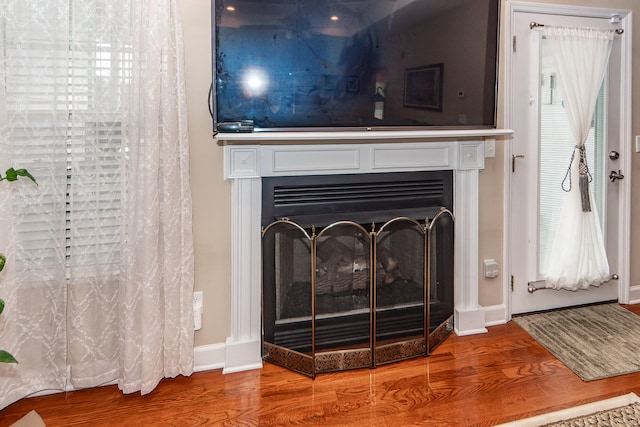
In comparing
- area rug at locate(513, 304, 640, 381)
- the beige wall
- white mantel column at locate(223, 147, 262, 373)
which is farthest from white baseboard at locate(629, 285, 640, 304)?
the beige wall

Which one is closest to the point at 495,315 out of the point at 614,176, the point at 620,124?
the point at 614,176

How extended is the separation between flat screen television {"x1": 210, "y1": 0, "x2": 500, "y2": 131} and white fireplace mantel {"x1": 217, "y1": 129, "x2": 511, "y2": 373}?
12 cm

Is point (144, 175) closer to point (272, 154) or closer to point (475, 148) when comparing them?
point (272, 154)

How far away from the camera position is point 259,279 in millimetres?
2203

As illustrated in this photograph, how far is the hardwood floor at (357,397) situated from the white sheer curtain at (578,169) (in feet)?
2.63

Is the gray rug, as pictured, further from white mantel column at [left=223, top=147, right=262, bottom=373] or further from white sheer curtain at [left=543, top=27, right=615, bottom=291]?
white mantel column at [left=223, top=147, right=262, bottom=373]

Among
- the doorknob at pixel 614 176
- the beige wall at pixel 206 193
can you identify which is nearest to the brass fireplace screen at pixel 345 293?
the beige wall at pixel 206 193

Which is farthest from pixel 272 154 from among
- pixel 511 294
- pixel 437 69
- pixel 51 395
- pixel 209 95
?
pixel 511 294

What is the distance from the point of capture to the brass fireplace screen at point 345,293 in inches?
85.0

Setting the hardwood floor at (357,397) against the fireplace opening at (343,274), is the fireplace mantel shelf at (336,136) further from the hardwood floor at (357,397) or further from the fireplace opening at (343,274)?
the hardwood floor at (357,397)

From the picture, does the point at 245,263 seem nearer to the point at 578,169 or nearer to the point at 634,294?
the point at 578,169

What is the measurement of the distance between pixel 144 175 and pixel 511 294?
2411mm

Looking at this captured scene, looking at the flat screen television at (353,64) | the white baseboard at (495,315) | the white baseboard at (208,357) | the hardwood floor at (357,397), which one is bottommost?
the hardwood floor at (357,397)

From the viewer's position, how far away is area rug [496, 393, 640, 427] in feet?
5.69
